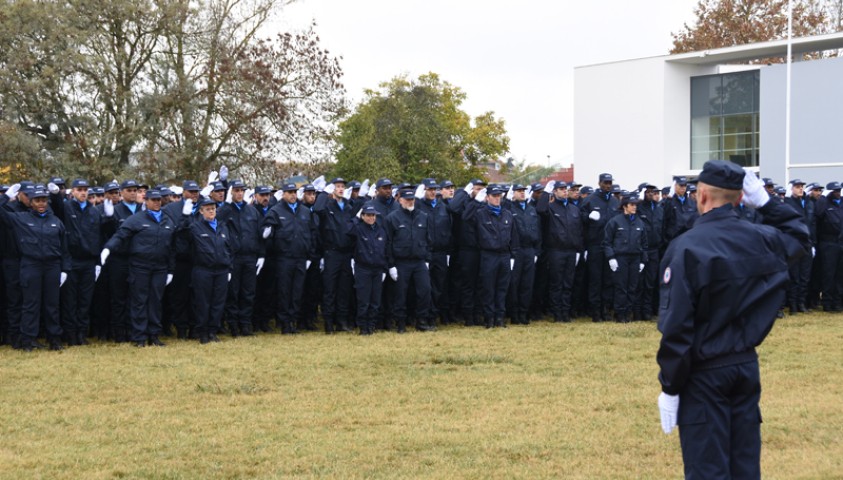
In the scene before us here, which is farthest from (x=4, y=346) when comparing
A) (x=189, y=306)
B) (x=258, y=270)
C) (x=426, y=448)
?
(x=426, y=448)

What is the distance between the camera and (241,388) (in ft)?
30.3

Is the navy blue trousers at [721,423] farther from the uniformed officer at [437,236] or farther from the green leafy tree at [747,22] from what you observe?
the green leafy tree at [747,22]

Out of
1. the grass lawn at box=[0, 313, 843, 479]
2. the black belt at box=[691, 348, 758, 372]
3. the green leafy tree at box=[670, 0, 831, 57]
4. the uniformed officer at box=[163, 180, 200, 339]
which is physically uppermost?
the green leafy tree at box=[670, 0, 831, 57]

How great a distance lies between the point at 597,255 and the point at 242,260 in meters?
5.58

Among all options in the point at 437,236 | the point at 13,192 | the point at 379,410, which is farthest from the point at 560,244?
the point at 13,192

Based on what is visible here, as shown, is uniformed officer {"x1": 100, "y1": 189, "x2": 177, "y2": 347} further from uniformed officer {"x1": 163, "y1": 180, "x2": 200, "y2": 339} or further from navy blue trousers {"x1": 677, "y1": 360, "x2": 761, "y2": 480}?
navy blue trousers {"x1": 677, "y1": 360, "x2": 761, "y2": 480}

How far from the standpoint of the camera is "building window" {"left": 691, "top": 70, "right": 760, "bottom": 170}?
39.0 metres

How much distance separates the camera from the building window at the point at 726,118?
39.0 m

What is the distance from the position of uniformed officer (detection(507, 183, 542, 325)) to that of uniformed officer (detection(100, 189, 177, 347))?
5248 millimetres

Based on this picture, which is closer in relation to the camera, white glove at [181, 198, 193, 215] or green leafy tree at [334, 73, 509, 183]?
white glove at [181, 198, 193, 215]

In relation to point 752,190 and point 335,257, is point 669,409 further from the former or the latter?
point 335,257

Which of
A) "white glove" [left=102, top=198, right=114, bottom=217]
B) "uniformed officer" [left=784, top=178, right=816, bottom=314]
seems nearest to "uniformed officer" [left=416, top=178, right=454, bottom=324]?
"white glove" [left=102, top=198, right=114, bottom=217]

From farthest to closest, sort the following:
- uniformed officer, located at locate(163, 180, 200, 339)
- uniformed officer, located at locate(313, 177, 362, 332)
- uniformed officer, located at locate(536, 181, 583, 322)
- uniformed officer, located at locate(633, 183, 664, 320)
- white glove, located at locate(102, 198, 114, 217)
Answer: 1. uniformed officer, located at locate(633, 183, 664, 320)
2. uniformed officer, located at locate(536, 181, 583, 322)
3. uniformed officer, located at locate(313, 177, 362, 332)
4. uniformed officer, located at locate(163, 180, 200, 339)
5. white glove, located at locate(102, 198, 114, 217)

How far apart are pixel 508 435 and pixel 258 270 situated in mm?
7061
